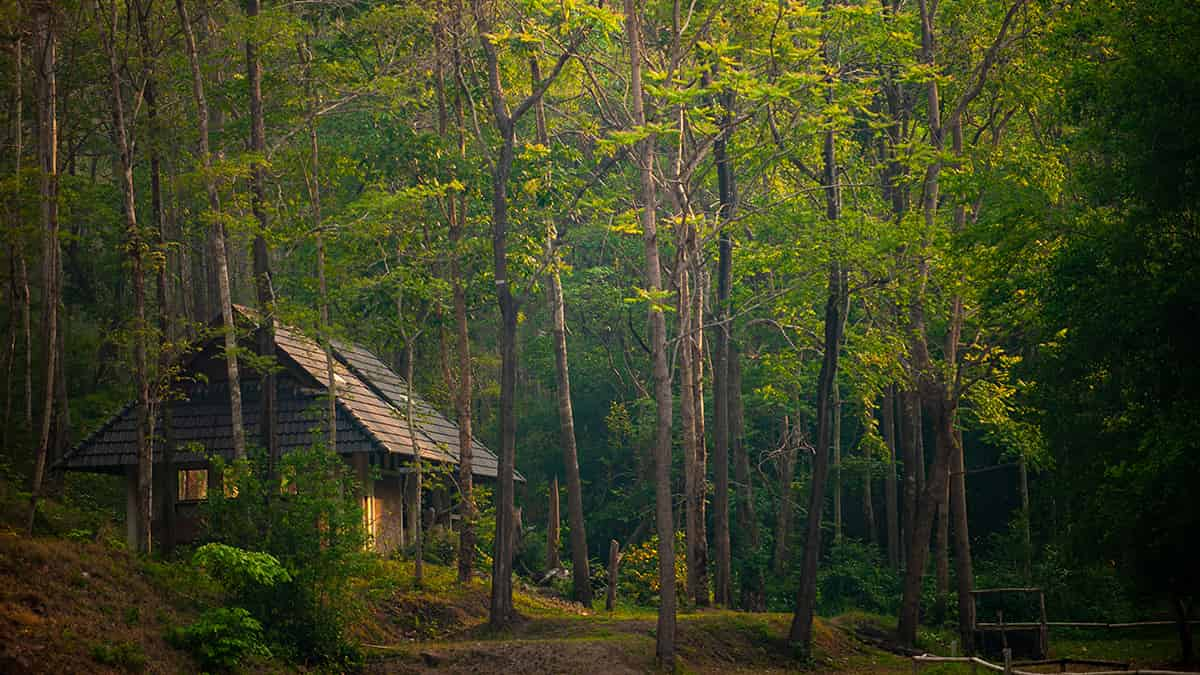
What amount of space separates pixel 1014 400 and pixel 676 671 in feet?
41.4

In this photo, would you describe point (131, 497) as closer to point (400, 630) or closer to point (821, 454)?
point (400, 630)

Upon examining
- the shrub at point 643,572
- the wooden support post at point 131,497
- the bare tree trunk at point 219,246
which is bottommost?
the shrub at point 643,572

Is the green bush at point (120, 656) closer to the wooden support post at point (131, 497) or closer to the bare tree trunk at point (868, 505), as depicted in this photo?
the wooden support post at point (131, 497)

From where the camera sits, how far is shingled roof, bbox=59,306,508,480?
26922 mm

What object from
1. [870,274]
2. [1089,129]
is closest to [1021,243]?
[1089,129]

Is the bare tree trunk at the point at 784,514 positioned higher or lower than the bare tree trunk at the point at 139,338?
lower

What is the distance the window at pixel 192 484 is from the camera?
28500 millimetres

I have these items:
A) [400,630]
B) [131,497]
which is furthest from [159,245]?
[131,497]

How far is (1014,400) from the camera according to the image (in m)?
27.6

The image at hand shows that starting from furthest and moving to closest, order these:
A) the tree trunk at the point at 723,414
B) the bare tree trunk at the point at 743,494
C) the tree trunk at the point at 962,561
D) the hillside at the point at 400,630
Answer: the bare tree trunk at the point at 743,494 → the tree trunk at the point at 723,414 → the tree trunk at the point at 962,561 → the hillside at the point at 400,630

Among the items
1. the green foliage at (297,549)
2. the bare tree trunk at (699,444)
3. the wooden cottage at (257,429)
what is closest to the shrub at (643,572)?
the bare tree trunk at (699,444)

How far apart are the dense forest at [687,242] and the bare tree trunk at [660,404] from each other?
7 cm

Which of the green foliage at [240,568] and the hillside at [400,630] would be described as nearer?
the hillside at [400,630]

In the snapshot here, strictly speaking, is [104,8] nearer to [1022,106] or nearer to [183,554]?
[183,554]
